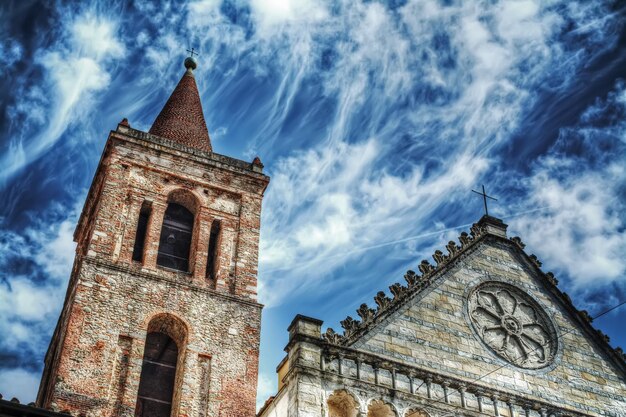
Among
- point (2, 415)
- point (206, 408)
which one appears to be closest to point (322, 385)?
point (206, 408)

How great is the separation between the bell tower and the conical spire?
0.39ft

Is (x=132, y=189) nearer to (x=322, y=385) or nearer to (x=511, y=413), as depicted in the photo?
(x=322, y=385)

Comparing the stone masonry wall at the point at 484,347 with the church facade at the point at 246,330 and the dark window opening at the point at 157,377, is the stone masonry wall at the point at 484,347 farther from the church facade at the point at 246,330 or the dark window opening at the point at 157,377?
the dark window opening at the point at 157,377

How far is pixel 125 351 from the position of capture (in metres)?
19.0

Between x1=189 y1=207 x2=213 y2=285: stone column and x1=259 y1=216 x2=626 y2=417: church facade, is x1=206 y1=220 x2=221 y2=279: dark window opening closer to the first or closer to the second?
x1=189 y1=207 x2=213 y2=285: stone column

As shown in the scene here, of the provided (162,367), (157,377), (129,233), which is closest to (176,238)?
(129,233)

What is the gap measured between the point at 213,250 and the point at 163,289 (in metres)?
2.57

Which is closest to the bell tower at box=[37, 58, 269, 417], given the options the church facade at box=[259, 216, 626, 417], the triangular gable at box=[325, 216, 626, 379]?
the church facade at box=[259, 216, 626, 417]

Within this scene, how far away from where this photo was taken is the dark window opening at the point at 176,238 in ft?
72.9

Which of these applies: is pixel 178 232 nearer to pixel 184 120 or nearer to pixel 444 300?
pixel 184 120

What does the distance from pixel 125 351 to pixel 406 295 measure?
22.0 feet

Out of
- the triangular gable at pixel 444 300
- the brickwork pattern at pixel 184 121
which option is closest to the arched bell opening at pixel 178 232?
the brickwork pattern at pixel 184 121

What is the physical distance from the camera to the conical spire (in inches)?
1007

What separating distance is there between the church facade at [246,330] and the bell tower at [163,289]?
1.6 inches
